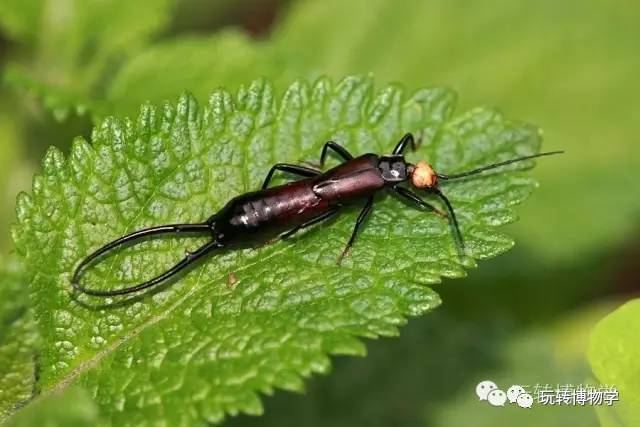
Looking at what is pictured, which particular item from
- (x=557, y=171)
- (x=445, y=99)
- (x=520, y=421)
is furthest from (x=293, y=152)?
(x=557, y=171)

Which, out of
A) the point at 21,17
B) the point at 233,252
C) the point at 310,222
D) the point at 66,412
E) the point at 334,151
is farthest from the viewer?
the point at 21,17

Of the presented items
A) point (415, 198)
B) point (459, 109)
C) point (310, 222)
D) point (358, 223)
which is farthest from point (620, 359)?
point (459, 109)

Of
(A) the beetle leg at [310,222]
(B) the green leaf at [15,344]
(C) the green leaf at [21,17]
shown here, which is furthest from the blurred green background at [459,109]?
(B) the green leaf at [15,344]

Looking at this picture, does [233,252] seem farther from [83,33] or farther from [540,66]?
[540,66]

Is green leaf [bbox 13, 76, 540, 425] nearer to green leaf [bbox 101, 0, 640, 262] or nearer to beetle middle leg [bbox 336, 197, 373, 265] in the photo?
beetle middle leg [bbox 336, 197, 373, 265]

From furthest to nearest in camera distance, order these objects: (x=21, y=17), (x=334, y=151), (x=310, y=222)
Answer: (x=21, y=17), (x=334, y=151), (x=310, y=222)

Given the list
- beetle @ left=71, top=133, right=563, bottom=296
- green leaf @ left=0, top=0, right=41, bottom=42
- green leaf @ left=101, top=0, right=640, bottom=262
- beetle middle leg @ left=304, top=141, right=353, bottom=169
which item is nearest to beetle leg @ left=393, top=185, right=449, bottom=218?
beetle @ left=71, top=133, right=563, bottom=296
